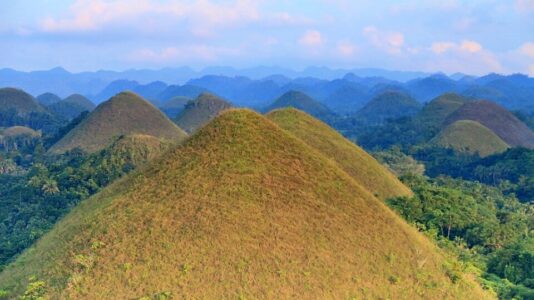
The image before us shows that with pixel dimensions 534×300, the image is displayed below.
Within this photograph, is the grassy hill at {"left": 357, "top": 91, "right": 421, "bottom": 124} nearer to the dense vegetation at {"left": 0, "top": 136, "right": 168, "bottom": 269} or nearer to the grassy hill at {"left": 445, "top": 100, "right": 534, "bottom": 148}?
the grassy hill at {"left": 445, "top": 100, "right": 534, "bottom": 148}

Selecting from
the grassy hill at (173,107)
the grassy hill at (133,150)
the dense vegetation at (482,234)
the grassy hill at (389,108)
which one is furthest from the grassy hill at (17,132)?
the grassy hill at (389,108)

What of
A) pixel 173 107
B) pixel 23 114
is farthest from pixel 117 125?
pixel 173 107

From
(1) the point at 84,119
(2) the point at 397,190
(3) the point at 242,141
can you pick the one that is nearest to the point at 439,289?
(3) the point at 242,141

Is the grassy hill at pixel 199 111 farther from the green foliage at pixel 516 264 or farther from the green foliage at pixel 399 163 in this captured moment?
the green foliage at pixel 516 264

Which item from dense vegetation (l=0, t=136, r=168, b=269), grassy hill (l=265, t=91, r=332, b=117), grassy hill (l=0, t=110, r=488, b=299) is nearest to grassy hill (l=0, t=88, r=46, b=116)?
grassy hill (l=265, t=91, r=332, b=117)

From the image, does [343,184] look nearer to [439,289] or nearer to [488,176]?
[439,289]

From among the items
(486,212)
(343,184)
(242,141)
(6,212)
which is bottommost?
(6,212)
